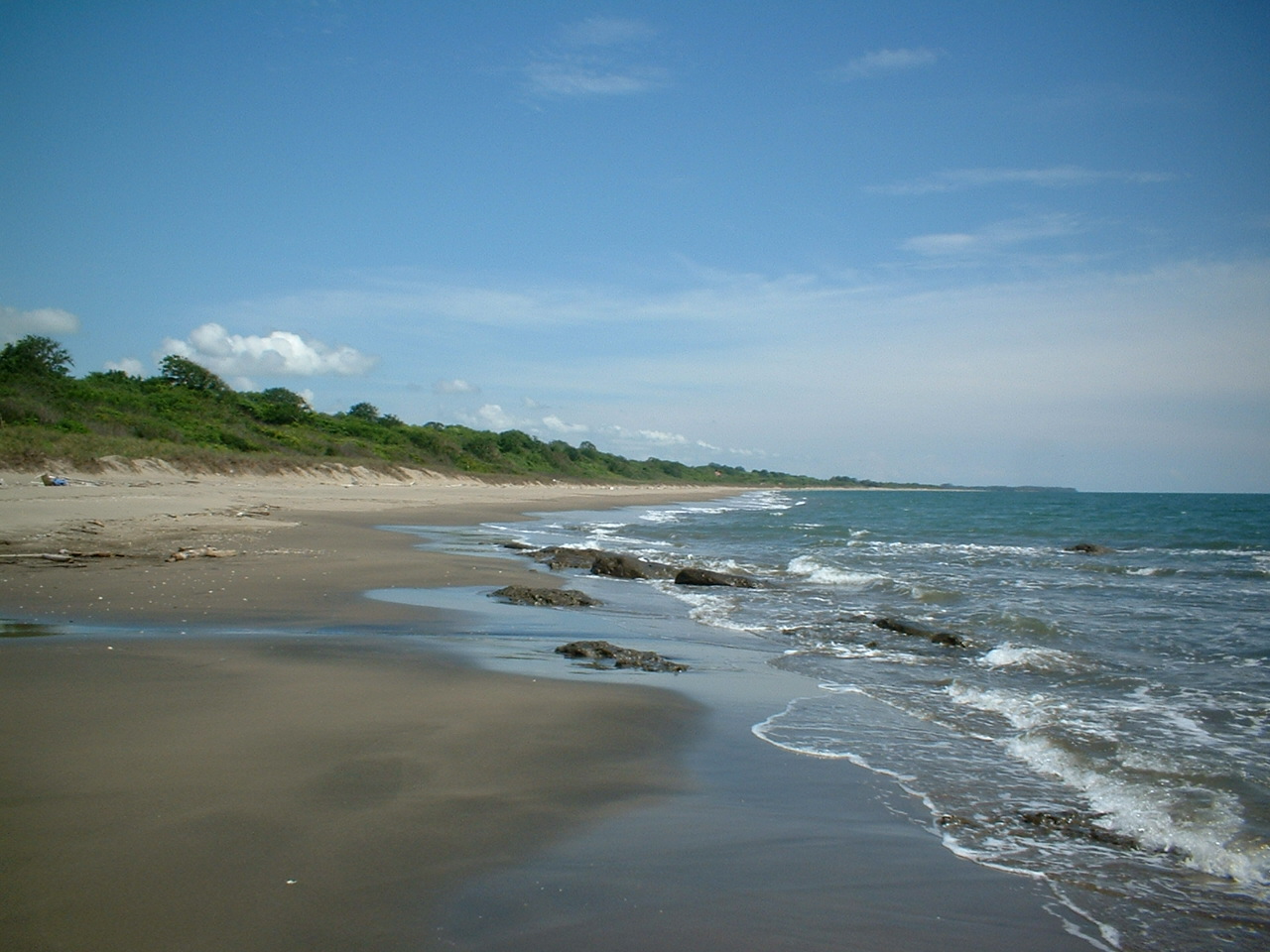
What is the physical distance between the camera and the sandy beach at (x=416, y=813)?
10.2ft

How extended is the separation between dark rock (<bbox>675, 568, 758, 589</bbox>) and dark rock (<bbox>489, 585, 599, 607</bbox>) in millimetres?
3327

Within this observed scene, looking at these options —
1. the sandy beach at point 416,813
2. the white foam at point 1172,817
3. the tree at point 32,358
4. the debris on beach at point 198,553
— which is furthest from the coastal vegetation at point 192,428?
the white foam at point 1172,817

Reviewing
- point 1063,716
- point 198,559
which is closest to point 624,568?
point 198,559

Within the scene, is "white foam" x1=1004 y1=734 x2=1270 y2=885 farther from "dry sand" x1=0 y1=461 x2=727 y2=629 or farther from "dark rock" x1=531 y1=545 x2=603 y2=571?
"dark rock" x1=531 y1=545 x2=603 y2=571

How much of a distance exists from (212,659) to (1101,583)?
1731 cm

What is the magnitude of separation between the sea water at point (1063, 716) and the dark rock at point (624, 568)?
1.98 feet

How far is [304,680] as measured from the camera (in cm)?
650

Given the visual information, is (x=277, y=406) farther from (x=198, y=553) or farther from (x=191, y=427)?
(x=198, y=553)

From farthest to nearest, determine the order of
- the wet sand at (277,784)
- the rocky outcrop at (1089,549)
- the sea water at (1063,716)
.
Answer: the rocky outcrop at (1089,549) → the sea water at (1063,716) → the wet sand at (277,784)

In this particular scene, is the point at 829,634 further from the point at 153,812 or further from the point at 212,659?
the point at 153,812

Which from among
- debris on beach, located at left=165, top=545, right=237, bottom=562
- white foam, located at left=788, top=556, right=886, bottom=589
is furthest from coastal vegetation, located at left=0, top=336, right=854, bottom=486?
white foam, located at left=788, top=556, right=886, bottom=589

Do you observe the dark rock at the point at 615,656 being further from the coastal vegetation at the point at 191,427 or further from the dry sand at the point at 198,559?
the coastal vegetation at the point at 191,427

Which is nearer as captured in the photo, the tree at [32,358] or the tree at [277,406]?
the tree at [32,358]

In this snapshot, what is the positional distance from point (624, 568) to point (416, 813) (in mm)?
12111
